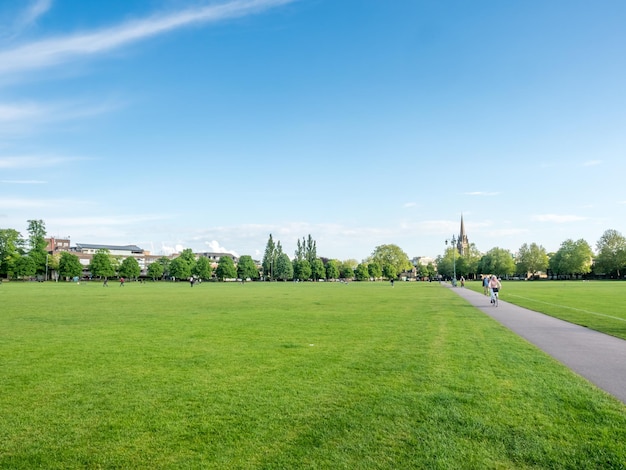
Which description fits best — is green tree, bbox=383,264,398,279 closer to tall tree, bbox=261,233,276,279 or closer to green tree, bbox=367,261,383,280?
green tree, bbox=367,261,383,280

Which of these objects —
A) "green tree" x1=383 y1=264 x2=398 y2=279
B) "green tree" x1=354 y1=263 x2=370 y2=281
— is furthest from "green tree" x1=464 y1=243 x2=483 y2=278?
"green tree" x1=354 y1=263 x2=370 y2=281

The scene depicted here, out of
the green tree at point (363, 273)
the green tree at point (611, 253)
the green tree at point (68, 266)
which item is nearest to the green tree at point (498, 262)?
the green tree at point (611, 253)

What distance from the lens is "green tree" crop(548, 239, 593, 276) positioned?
→ 13262cm

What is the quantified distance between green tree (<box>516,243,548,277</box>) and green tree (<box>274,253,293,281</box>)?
80.6 m

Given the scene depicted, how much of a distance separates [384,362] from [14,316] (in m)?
19.2

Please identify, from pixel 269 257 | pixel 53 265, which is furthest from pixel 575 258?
pixel 53 265

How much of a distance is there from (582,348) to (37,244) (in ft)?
417

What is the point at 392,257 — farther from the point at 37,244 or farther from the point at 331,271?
the point at 37,244

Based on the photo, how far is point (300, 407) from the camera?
6.86m

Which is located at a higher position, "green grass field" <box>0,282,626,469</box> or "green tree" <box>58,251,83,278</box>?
"green tree" <box>58,251,83,278</box>

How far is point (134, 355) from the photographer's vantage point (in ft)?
36.7

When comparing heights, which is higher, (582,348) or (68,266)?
(68,266)

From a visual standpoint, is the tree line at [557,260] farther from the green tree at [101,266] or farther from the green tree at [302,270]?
the green tree at [101,266]

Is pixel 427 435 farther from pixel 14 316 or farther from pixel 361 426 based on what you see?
pixel 14 316
